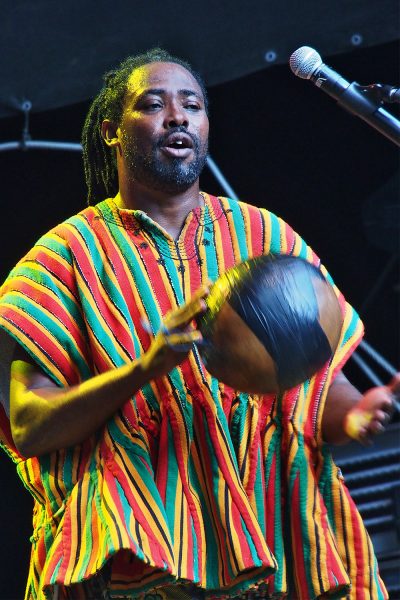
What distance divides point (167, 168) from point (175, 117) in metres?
0.14

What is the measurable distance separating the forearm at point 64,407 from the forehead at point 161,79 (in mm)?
887

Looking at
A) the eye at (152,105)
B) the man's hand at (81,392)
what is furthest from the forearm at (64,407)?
the eye at (152,105)

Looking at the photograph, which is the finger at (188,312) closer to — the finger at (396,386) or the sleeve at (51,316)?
the sleeve at (51,316)

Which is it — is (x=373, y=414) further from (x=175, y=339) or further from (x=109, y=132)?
(x=109, y=132)

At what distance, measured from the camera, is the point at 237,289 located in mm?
2891

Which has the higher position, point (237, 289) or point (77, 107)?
point (77, 107)

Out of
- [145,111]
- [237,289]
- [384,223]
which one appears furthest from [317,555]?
[384,223]

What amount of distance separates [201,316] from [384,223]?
7.99 feet

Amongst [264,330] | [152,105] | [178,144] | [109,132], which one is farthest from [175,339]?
[109,132]

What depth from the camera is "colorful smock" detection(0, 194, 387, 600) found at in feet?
9.77

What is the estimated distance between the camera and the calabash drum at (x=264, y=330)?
2850 mm

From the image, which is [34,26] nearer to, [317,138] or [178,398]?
[317,138]

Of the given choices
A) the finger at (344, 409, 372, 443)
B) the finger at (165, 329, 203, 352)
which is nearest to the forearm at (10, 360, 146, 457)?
the finger at (165, 329, 203, 352)

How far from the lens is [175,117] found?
3.38 meters
